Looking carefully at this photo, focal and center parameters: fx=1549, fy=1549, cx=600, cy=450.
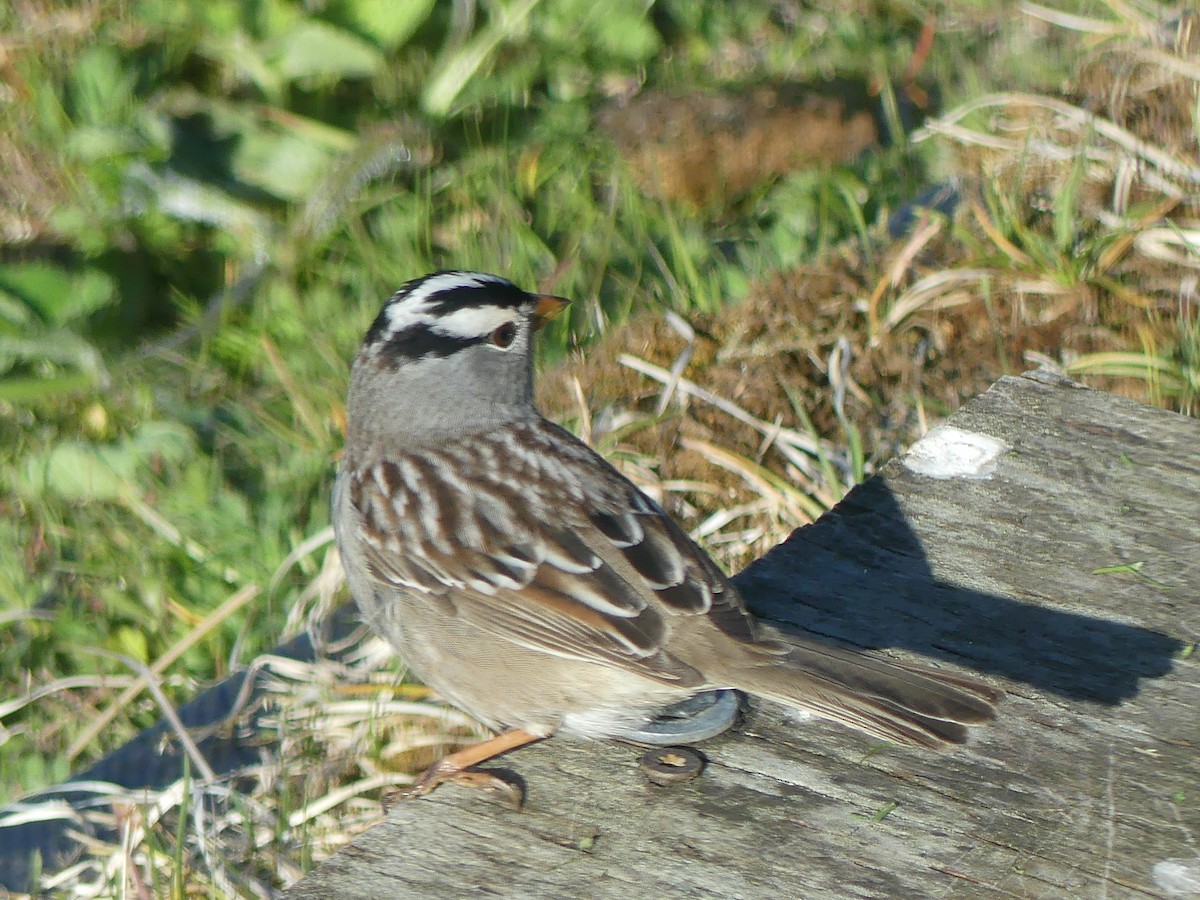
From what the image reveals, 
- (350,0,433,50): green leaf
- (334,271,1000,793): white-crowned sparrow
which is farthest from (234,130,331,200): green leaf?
(334,271,1000,793): white-crowned sparrow

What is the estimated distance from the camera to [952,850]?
2143mm

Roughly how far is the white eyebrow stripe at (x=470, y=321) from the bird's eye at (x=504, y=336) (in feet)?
0.07

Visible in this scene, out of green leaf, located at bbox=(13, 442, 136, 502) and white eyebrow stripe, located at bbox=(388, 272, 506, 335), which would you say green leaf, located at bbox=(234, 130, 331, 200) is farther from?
white eyebrow stripe, located at bbox=(388, 272, 506, 335)

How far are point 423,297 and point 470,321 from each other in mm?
116

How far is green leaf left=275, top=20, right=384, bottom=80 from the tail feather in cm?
453

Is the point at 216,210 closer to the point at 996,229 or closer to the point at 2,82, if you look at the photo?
the point at 2,82

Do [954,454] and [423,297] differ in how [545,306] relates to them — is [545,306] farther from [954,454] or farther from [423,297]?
[954,454]

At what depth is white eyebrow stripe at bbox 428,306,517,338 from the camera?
340 centimetres

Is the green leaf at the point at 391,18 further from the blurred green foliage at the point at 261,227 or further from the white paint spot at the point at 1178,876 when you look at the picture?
the white paint spot at the point at 1178,876

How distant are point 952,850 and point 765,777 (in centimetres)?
31

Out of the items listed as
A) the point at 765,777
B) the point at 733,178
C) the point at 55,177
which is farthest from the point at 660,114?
the point at 765,777

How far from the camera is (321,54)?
20.9 ft

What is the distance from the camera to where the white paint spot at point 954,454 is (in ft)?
10.1

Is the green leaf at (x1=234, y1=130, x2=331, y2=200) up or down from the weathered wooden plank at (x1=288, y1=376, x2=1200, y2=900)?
up
